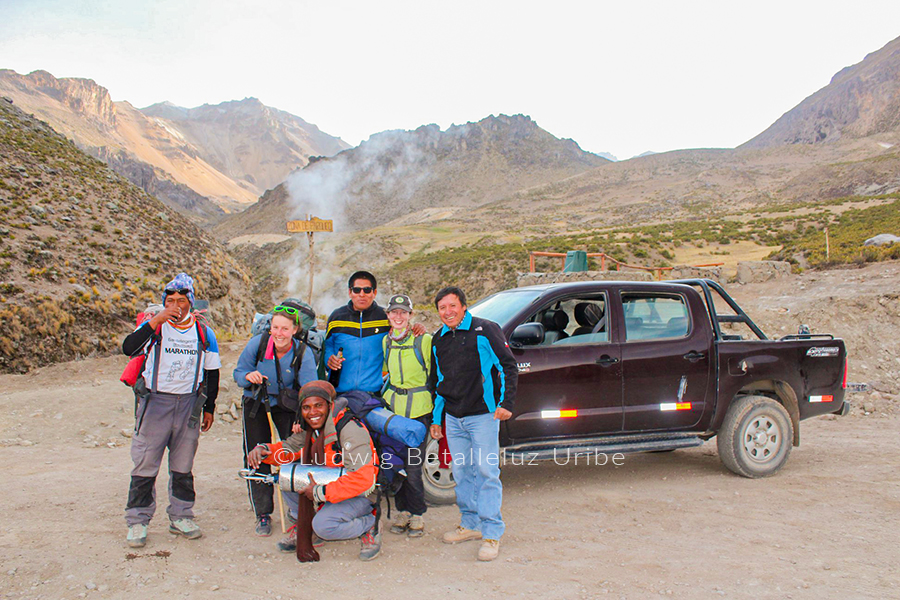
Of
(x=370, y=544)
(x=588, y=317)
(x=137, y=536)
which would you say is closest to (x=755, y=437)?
(x=588, y=317)

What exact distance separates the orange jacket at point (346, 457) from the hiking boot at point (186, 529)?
33.3 inches

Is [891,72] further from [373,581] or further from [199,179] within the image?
[199,179]

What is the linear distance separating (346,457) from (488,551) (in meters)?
1.10

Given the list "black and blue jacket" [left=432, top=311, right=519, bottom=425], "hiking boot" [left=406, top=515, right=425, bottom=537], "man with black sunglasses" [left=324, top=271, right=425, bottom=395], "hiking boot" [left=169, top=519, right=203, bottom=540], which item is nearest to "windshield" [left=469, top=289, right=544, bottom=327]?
"black and blue jacket" [left=432, top=311, right=519, bottom=425]

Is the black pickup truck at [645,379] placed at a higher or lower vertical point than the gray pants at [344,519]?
higher

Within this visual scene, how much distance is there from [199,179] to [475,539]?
20059 cm

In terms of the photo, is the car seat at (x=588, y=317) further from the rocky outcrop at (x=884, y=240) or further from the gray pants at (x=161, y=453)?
the rocky outcrop at (x=884, y=240)

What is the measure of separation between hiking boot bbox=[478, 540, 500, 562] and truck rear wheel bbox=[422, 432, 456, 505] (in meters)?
0.85

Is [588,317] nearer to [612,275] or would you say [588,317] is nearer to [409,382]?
[409,382]

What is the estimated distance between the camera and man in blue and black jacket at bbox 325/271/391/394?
163 inches

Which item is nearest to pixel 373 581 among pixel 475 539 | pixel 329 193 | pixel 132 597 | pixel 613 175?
pixel 475 539

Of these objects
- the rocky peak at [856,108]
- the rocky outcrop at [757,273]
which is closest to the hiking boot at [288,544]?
the rocky outcrop at [757,273]

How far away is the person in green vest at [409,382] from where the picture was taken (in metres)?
4.05

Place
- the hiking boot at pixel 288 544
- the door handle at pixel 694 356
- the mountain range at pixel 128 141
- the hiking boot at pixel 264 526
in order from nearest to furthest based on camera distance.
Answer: the hiking boot at pixel 288 544
the hiking boot at pixel 264 526
the door handle at pixel 694 356
the mountain range at pixel 128 141
